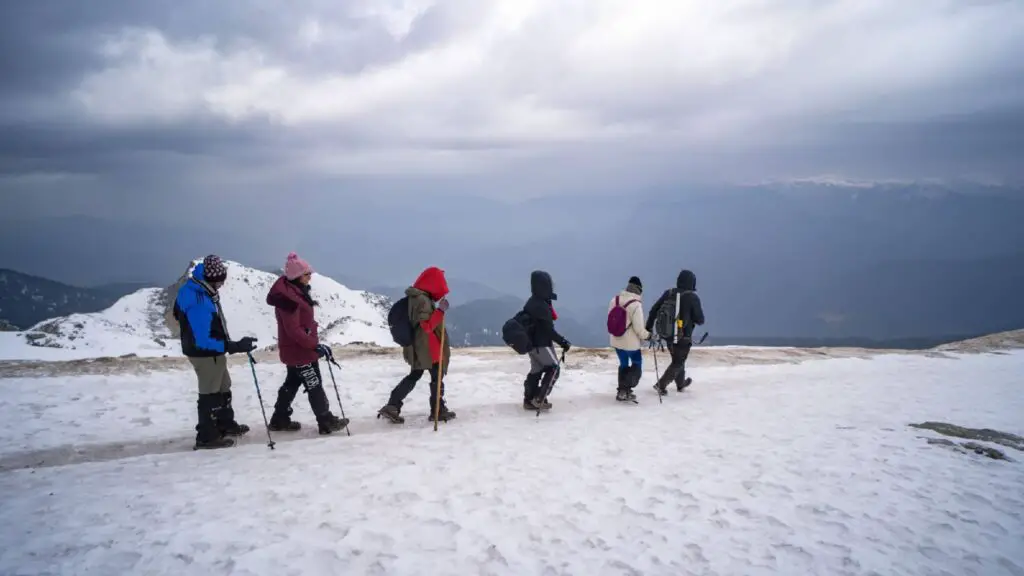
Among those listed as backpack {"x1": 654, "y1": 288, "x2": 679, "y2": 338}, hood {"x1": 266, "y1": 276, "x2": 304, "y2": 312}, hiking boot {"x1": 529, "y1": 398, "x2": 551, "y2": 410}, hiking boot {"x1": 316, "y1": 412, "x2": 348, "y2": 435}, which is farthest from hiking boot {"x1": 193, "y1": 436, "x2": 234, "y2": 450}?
backpack {"x1": 654, "y1": 288, "x2": 679, "y2": 338}

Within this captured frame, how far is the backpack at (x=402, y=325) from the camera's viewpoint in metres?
9.46

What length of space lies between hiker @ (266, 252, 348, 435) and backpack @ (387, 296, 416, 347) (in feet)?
3.91

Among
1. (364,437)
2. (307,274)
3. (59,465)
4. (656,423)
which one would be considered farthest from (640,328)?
(59,465)

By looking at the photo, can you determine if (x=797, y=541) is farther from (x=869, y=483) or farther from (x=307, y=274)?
(x=307, y=274)

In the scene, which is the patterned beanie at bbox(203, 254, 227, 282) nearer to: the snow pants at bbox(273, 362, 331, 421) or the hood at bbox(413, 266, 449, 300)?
the snow pants at bbox(273, 362, 331, 421)

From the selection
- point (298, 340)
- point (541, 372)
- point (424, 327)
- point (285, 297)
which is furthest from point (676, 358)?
point (285, 297)

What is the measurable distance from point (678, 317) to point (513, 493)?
288 inches

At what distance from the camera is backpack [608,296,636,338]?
11789 mm

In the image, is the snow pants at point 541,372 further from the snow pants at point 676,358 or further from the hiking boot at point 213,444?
the hiking boot at point 213,444

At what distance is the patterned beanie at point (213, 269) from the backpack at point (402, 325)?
108 inches

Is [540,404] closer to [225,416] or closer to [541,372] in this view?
[541,372]

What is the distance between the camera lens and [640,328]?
11.7 metres

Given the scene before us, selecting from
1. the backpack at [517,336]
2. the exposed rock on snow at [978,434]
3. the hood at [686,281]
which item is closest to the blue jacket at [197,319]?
the backpack at [517,336]

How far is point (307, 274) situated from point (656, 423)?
7.08 metres
